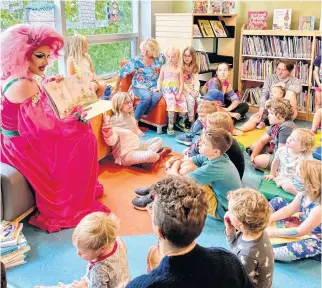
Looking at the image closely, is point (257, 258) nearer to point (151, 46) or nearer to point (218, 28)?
point (151, 46)

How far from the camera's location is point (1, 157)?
7.50 ft

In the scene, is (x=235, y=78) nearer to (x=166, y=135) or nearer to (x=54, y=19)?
(x=166, y=135)

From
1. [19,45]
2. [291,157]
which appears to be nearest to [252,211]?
[291,157]

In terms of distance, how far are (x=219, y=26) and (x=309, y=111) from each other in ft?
5.35

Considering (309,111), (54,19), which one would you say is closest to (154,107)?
(54,19)

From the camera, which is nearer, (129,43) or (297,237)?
(297,237)

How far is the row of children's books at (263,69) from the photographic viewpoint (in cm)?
461

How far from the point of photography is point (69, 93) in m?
2.64

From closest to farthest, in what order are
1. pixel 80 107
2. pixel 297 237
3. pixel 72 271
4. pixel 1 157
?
pixel 72 271 → pixel 297 237 → pixel 1 157 → pixel 80 107

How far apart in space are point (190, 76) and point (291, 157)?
2.08m

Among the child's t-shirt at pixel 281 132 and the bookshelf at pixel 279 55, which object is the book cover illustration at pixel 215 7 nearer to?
the bookshelf at pixel 279 55

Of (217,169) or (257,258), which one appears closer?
(257,258)

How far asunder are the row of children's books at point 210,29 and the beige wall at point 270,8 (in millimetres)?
300

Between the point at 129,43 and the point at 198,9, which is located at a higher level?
the point at 198,9
